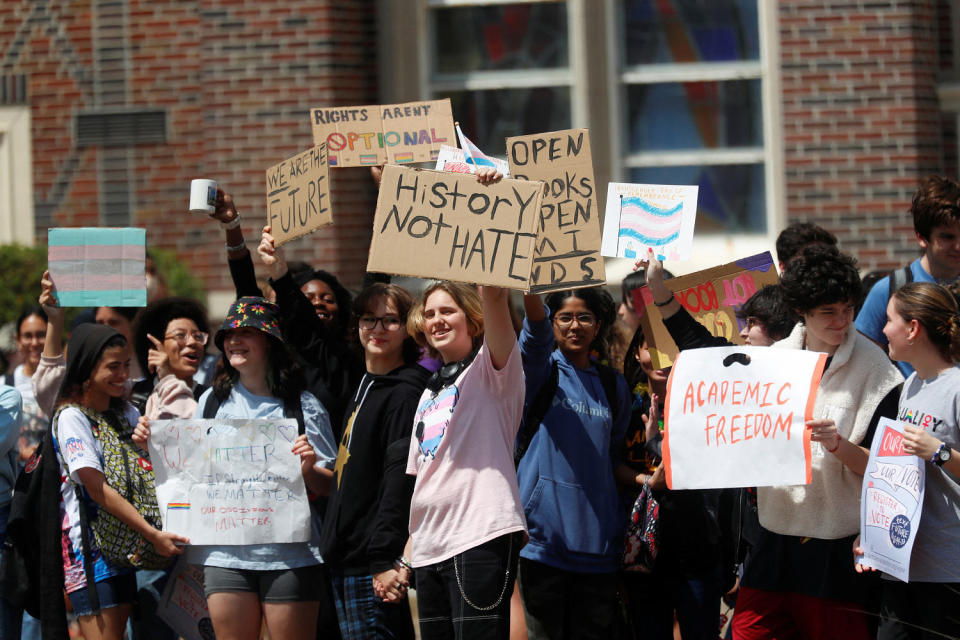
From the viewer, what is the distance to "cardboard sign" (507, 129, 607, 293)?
13.6ft

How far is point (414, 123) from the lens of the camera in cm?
493

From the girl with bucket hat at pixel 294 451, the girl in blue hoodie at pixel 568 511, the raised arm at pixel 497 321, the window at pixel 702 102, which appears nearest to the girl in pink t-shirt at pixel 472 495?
the raised arm at pixel 497 321

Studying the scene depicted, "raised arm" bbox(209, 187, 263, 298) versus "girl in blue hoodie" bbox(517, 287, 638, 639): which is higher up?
"raised arm" bbox(209, 187, 263, 298)

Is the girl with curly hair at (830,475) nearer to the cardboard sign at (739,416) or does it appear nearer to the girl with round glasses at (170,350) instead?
the cardboard sign at (739,416)

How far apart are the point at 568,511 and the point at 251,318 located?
58.6 inches

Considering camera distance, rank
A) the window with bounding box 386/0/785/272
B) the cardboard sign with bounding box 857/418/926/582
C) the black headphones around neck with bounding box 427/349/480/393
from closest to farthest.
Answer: the cardboard sign with bounding box 857/418/926/582 < the black headphones around neck with bounding box 427/349/480/393 < the window with bounding box 386/0/785/272

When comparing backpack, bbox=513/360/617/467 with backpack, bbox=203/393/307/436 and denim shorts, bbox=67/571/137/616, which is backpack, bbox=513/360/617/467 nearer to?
backpack, bbox=203/393/307/436

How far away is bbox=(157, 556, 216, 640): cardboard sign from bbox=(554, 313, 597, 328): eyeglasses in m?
1.82

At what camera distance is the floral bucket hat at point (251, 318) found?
466 centimetres

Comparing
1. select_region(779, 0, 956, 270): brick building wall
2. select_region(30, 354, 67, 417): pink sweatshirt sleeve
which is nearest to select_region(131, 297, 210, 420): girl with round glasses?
select_region(30, 354, 67, 417): pink sweatshirt sleeve

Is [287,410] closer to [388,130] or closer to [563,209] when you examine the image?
[388,130]

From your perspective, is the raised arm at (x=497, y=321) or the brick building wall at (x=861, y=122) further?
the brick building wall at (x=861, y=122)

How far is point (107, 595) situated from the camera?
4641 millimetres

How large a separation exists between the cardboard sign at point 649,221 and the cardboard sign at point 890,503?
43.7 inches
